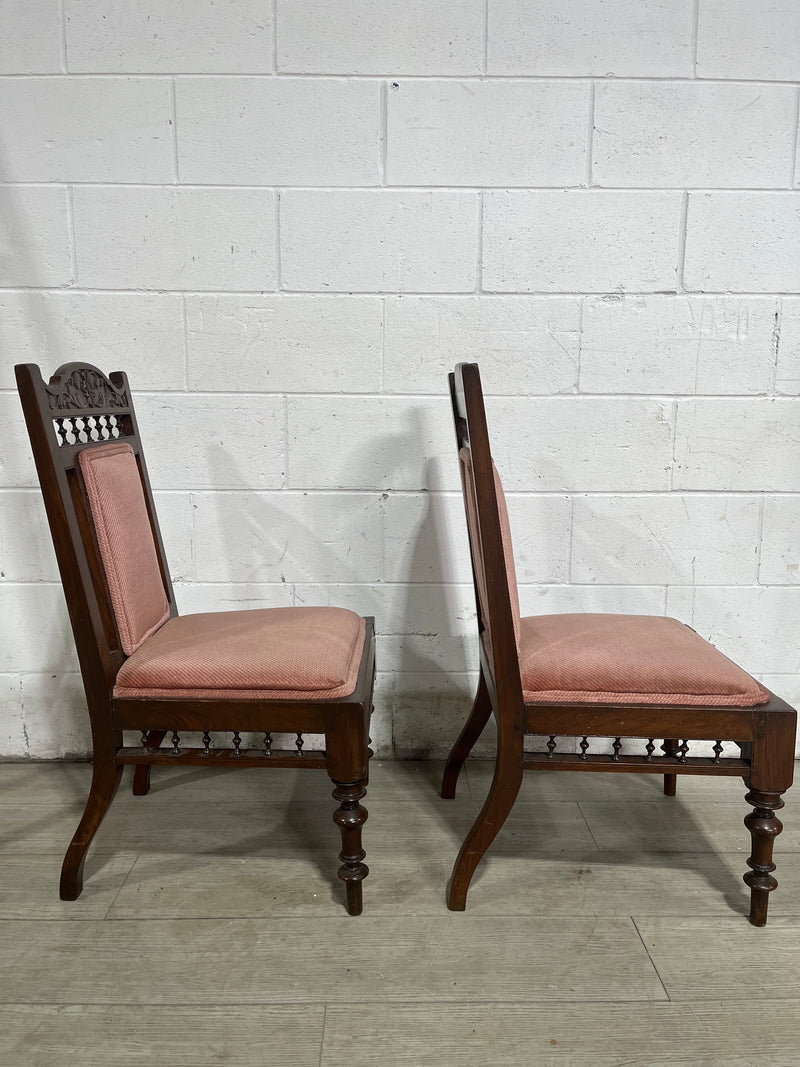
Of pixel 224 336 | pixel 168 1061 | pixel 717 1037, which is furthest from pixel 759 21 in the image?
pixel 168 1061

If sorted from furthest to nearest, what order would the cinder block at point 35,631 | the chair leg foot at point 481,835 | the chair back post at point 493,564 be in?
1. the cinder block at point 35,631
2. the chair leg foot at point 481,835
3. the chair back post at point 493,564

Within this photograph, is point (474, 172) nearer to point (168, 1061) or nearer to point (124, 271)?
point (124, 271)

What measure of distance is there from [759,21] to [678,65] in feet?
0.70

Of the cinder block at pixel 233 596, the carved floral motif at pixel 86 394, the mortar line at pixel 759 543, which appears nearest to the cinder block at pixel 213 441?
the carved floral motif at pixel 86 394

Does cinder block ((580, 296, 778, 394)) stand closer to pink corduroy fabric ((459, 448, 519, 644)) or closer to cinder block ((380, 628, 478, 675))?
pink corduroy fabric ((459, 448, 519, 644))

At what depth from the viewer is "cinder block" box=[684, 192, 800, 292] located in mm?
2016

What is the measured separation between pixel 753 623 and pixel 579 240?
1121 millimetres

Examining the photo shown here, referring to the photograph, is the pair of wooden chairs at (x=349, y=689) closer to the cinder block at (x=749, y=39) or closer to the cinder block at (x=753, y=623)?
the cinder block at (x=753, y=623)

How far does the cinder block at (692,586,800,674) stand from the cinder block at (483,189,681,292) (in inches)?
33.1

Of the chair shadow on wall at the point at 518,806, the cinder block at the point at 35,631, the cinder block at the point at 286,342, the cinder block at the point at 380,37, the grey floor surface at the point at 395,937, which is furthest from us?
the cinder block at the point at 35,631

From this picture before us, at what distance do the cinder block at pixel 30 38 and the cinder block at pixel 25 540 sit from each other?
105 cm

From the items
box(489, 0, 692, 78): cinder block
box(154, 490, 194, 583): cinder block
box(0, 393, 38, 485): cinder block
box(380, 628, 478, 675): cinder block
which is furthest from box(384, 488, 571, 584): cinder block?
box(489, 0, 692, 78): cinder block

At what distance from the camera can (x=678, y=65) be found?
1957 mm

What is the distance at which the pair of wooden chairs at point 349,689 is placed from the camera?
1456mm
